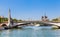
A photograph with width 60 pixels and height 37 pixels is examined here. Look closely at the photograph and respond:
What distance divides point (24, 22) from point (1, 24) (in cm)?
213

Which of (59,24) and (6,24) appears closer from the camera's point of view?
(59,24)

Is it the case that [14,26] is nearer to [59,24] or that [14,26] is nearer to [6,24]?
[6,24]

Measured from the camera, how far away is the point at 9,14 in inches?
990

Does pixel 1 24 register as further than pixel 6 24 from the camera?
No

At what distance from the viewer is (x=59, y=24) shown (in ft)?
72.6

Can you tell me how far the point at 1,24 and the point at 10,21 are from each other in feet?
7.14

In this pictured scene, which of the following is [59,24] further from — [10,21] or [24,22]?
[10,21]

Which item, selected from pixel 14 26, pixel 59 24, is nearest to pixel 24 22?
pixel 14 26

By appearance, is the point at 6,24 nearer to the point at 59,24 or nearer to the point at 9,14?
the point at 9,14

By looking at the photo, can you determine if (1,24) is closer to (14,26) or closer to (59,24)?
(14,26)

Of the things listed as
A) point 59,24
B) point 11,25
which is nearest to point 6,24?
point 11,25

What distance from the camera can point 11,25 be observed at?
24484 millimetres

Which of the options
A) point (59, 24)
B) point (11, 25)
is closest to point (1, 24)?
point (11, 25)

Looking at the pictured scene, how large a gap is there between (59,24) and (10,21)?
5.34 metres
